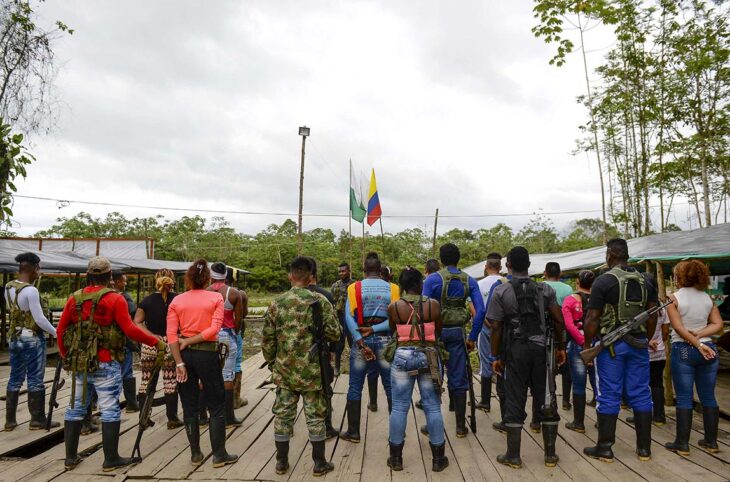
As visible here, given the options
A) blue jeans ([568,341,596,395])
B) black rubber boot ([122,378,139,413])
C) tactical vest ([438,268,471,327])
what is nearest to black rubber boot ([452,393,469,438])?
tactical vest ([438,268,471,327])

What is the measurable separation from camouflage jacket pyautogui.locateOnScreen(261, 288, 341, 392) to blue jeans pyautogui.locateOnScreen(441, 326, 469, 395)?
1187mm

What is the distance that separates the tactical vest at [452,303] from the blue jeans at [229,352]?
2182mm

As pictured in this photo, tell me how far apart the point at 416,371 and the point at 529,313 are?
3.26 ft

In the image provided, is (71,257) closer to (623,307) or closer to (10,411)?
(10,411)

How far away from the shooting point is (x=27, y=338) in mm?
4270

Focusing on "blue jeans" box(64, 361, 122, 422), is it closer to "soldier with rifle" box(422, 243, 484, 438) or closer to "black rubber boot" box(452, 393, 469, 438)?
"soldier with rifle" box(422, 243, 484, 438)

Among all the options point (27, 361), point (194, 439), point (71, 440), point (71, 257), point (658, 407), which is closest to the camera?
point (71, 440)

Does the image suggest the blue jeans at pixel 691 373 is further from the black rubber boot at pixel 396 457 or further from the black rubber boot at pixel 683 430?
the black rubber boot at pixel 396 457

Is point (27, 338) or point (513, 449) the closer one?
point (513, 449)

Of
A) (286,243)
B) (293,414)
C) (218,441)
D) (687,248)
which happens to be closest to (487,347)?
(293,414)

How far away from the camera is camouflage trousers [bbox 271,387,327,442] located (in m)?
3.25

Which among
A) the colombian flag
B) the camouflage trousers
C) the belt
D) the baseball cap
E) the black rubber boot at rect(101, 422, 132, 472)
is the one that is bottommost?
the black rubber boot at rect(101, 422, 132, 472)

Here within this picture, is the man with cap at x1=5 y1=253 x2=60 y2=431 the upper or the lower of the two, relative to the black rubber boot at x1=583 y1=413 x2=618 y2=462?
upper

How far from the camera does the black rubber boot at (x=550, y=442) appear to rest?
3393mm
